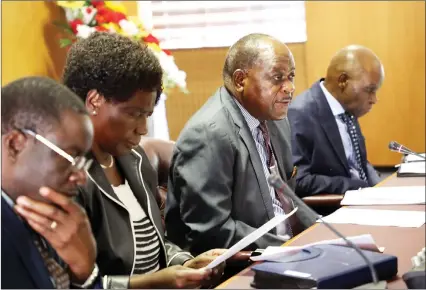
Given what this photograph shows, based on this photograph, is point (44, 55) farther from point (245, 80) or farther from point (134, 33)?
point (134, 33)

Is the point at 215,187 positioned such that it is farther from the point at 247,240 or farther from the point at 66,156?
the point at 66,156

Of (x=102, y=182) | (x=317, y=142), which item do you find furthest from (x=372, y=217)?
(x=317, y=142)

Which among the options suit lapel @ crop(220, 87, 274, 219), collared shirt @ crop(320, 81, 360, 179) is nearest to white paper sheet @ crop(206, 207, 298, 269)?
suit lapel @ crop(220, 87, 274, 219)

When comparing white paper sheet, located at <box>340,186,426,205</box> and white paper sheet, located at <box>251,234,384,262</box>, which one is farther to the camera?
white paper sheet, located at <box>340,186,426,205</box>

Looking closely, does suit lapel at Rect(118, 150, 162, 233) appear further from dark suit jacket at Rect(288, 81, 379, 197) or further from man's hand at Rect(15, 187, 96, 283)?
dark suit jacket at Rect(288, 81, 379, 197)

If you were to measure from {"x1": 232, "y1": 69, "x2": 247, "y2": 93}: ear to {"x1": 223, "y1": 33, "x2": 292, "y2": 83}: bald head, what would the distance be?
0.5 inches

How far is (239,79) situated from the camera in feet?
6.10

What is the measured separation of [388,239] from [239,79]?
2.28 ft

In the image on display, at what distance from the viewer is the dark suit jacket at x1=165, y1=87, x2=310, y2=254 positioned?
1.66 metres

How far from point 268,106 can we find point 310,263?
31.6 inches

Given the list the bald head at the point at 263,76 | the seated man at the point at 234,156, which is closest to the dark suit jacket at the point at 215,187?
the seated man at the point at 234,156

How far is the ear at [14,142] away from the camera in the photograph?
0.84m

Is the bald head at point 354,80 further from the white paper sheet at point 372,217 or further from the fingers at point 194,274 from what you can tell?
the fingers at point 194,274

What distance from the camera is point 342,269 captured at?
1013 millimetres
